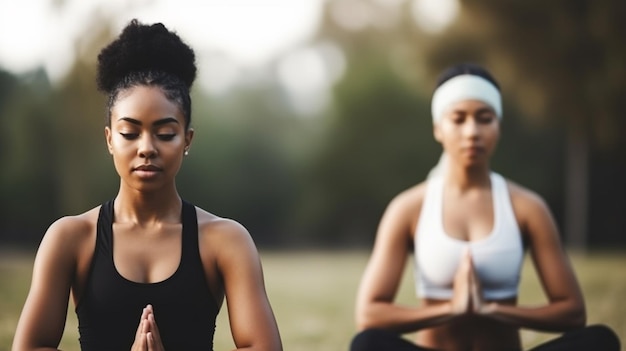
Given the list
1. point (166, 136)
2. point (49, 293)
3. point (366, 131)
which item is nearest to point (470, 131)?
point (166, 136)

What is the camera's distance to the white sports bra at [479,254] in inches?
201

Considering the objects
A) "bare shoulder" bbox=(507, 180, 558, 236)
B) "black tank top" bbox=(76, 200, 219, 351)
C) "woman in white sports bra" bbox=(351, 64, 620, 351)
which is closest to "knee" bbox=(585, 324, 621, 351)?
"woman in white sports bra" bbox=(351, 64, 620, 351)

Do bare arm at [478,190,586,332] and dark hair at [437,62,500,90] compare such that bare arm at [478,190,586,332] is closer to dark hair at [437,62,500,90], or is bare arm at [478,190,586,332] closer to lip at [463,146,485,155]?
lip at [463,146,485,155]

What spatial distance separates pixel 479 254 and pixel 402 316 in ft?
1.87

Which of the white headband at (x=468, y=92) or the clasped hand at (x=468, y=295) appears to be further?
the white headband at (x=468, y=92)

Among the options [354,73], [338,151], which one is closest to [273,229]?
[338,151]

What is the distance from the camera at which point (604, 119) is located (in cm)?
2206

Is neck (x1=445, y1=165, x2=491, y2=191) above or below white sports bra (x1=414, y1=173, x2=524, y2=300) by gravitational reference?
above

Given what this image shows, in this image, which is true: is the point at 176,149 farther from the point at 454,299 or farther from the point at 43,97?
the point at 43,97

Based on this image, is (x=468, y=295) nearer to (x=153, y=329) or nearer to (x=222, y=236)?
(x=222, y=236)

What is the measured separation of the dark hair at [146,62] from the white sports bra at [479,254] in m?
1.90

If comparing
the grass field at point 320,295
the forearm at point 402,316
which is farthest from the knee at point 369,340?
the grass field at point 320,295

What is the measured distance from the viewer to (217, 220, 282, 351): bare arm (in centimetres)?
369

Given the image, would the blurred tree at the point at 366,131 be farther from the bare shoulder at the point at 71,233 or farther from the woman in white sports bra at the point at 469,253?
the bare shoulder at the point at 71,233
